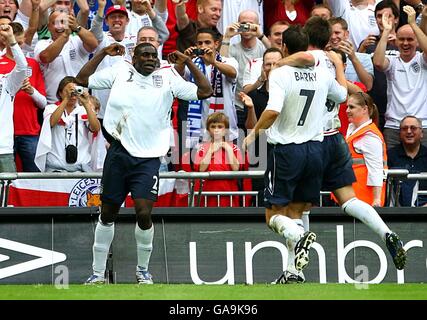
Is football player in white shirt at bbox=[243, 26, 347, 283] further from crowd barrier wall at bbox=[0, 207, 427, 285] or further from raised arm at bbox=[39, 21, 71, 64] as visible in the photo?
raised arm at bbox=[39, 21, 71, 64]

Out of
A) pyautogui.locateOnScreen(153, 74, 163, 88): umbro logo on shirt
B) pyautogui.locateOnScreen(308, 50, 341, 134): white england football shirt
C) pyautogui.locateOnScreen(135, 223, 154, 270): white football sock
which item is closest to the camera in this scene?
pyautogui.locateOnScreen(308, 50, 341, 134): white england football shirt

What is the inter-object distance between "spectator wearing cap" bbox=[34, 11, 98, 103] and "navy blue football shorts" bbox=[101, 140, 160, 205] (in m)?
4.01

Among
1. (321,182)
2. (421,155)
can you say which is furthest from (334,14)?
(321,182)

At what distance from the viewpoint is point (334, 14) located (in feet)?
62.7

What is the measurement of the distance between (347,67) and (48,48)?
4240 mm

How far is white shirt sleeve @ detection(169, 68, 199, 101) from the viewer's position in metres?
14.2

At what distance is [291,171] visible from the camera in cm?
1313

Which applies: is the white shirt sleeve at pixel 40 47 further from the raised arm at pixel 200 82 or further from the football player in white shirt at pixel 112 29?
A: the raised arm at pixel 200 82

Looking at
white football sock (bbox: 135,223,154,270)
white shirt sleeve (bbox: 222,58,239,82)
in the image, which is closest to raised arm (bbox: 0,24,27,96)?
white shirt sleeve (bbox: 222,58,239,82)

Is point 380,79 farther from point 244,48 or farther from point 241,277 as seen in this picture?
point 241,277

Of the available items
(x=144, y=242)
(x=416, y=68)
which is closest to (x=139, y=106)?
(x=144, y=242)

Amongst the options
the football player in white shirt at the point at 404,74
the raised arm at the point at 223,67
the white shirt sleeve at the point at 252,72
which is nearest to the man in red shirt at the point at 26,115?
the raised arm at the point at 223,67

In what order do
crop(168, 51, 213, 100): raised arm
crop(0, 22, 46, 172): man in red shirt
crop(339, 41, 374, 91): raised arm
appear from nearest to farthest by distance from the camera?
crop(168, 51, 213, 100): raised arm → crop(0, 22, 46, 172): man in red shirt → crop(339, 41, 374, 91): raised arm

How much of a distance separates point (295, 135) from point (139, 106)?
1930 mm
